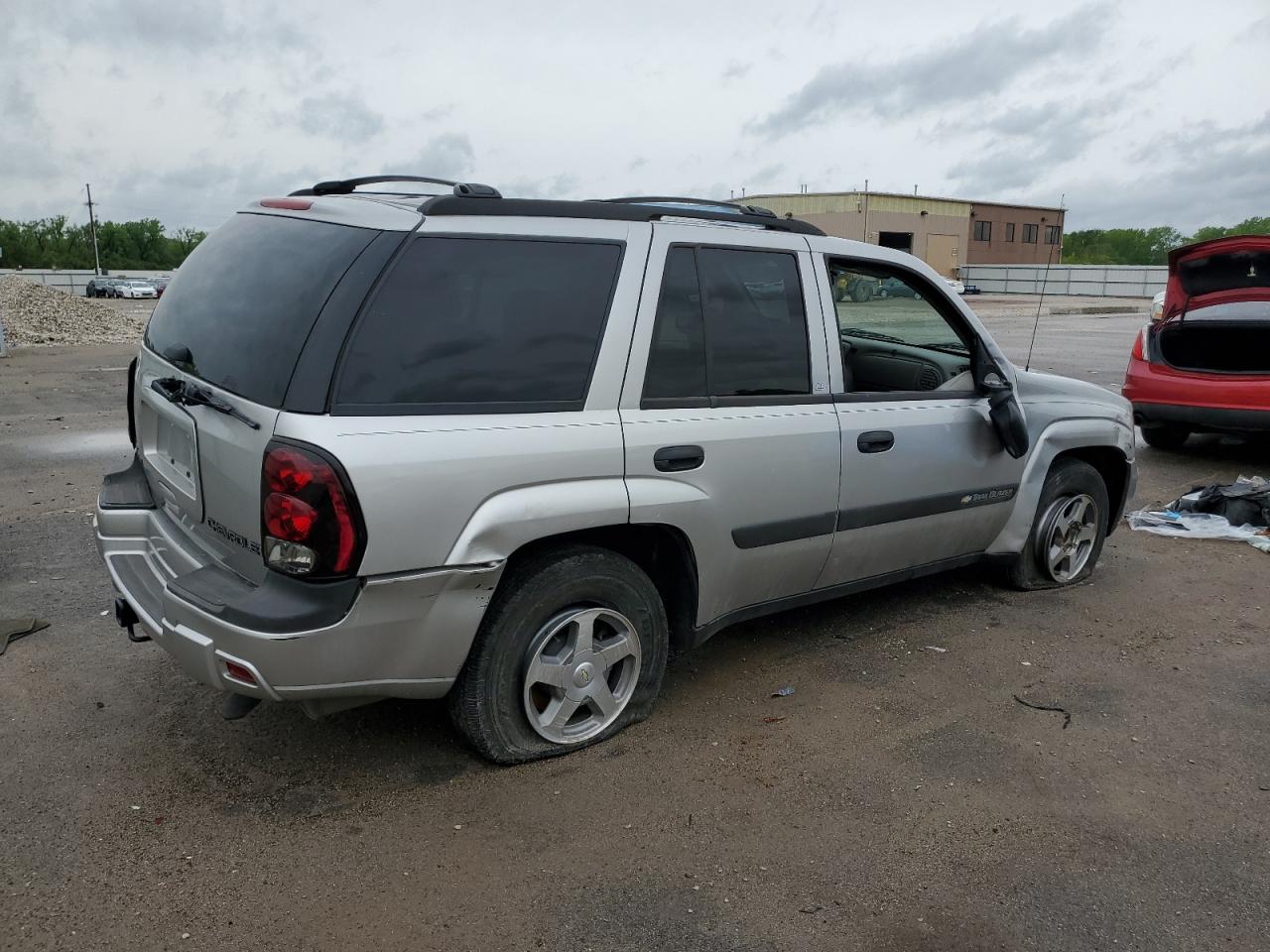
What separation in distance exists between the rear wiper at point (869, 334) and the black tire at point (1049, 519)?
1063 mm

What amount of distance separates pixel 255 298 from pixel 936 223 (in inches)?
2650

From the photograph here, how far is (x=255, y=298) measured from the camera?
325 cm

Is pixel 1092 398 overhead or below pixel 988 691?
overhead

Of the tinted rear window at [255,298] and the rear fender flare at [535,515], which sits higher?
the tinted rear window at [255,298]

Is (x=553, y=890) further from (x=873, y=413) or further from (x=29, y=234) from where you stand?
(x=29, y=234)

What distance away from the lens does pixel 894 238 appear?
6238 centimetres

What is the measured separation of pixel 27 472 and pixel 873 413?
20.8 ft

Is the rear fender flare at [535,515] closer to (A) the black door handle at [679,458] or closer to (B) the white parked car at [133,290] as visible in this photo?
(A) the black door handle at [679,458]

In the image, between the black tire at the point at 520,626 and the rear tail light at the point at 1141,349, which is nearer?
the black tire at the point at 520,626

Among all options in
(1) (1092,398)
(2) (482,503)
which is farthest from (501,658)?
(1) (1092,398)

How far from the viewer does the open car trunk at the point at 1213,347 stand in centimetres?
817

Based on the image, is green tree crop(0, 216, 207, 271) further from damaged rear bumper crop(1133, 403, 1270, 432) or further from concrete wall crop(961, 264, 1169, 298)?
damaged rear bumper crop(1133, 403, 1270, 432)

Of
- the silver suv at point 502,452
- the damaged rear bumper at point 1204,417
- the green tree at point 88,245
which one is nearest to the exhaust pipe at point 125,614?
the silver suv at point 502,452

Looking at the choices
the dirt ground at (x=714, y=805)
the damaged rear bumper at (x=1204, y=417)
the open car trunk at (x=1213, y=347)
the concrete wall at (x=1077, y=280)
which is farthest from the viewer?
the concrete wall at (x=1077, y=280)
